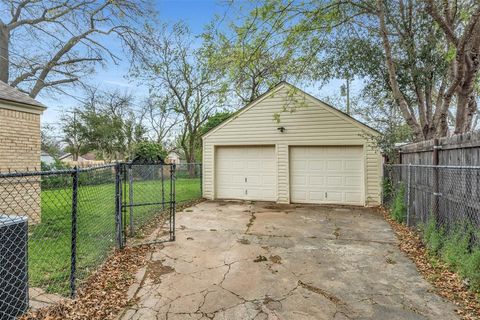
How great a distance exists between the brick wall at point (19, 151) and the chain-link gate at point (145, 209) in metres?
2.28

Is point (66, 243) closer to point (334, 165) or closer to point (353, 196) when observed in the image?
point (334, 165)

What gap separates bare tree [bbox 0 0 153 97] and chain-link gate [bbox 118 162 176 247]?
10.5 feet

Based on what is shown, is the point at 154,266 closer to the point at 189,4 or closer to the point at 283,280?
the point at 283,280

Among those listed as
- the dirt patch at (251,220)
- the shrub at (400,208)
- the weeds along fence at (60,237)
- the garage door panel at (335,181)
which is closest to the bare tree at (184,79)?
the garage door panel at (335,181)

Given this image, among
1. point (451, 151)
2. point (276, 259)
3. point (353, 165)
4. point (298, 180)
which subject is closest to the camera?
point (451, 151)

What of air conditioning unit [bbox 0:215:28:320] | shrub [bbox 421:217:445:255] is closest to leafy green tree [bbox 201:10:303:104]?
shrub [bbox 421:217:445:255]

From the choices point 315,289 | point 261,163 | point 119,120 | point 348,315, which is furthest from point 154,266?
point 119,120

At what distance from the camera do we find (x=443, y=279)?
3.76m

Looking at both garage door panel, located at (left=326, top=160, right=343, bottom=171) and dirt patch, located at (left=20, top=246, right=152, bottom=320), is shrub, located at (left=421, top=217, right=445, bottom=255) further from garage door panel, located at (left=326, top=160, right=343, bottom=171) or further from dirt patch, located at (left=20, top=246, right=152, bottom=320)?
garage door panel, located at (left=326, top=160, right=343, bottom=171)

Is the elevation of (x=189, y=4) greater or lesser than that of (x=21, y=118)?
greater

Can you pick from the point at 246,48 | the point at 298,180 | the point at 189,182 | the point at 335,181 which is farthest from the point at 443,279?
the point at 189,182

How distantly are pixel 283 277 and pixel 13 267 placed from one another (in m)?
2.97

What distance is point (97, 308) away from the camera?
3104 millimetres

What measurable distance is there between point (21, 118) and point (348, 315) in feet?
26.8
